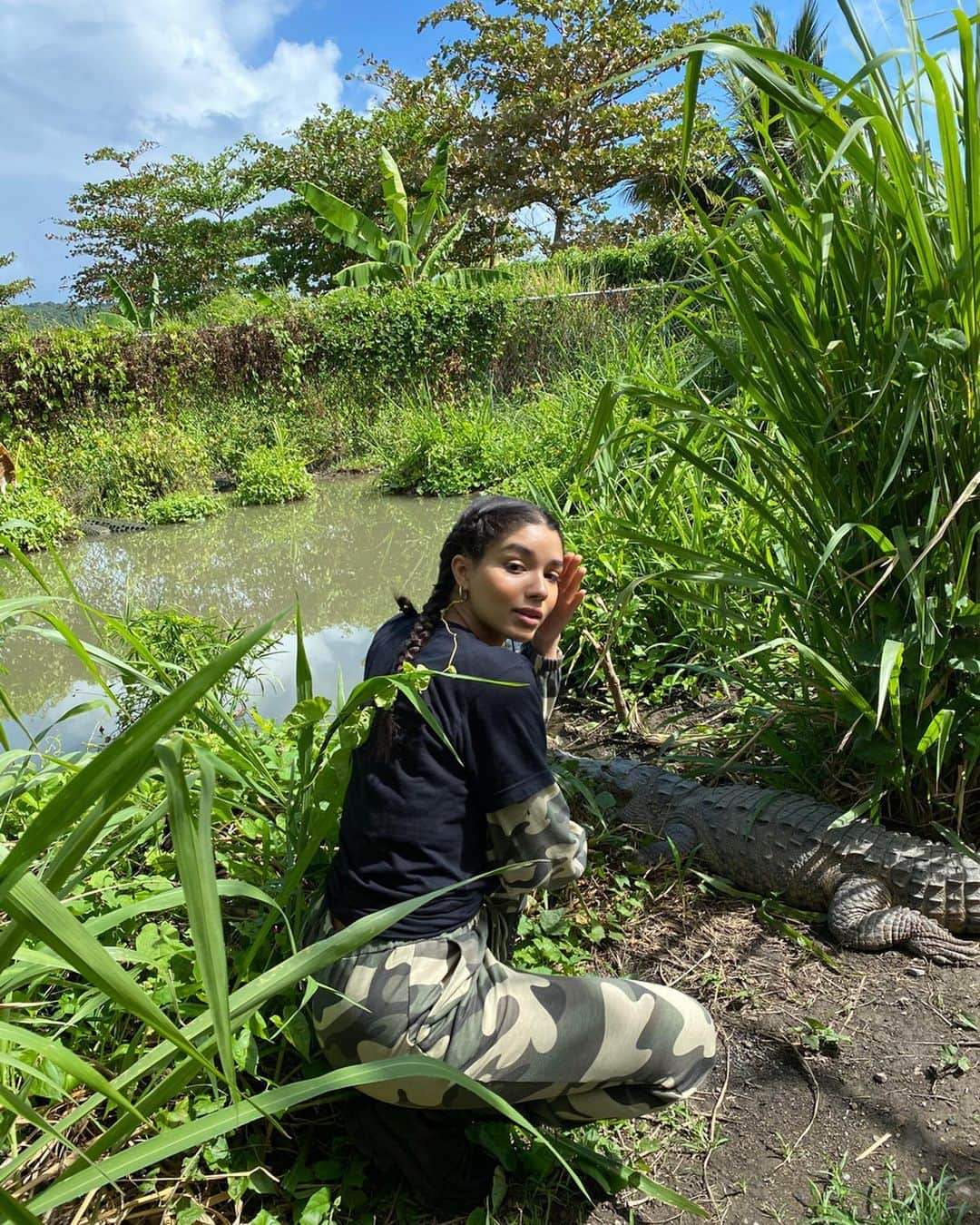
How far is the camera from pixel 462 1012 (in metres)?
1.47

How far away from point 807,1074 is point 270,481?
10.1m

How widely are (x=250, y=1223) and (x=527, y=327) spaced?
13949 millimetres

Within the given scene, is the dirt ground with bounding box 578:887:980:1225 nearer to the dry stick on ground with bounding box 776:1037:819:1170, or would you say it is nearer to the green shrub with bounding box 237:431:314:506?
the dry stick on ground with bounding box 776:1037:819:1170

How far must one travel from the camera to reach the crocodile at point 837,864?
7.55 ft

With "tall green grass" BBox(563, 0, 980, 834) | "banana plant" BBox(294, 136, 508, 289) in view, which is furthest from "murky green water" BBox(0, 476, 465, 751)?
"banana plant" BBox(294, 136, 508, 289)

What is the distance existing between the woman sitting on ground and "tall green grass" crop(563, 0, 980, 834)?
85 centimetres

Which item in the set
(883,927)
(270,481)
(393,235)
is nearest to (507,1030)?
(883,927)

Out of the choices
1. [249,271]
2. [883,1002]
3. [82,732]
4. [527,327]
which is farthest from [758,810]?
[249,271]

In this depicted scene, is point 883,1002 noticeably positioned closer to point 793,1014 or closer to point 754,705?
point 793,1014

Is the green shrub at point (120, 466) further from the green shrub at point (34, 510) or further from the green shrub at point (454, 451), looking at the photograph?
the green shrub at point (454, 451)

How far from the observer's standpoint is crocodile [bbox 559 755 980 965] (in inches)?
90.6

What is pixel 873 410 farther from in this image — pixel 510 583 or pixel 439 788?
pixel 439 788

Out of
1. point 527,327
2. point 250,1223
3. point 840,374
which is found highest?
point 527,327

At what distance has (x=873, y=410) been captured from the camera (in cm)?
205
